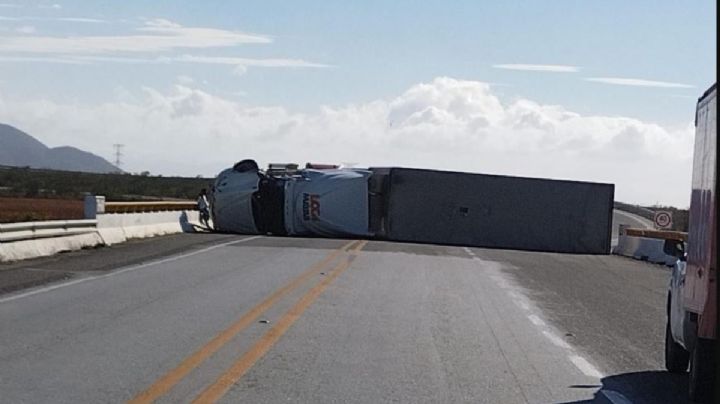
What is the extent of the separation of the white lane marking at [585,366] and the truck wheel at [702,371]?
1.54 metres

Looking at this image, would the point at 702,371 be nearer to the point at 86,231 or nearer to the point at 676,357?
the point at 676,357

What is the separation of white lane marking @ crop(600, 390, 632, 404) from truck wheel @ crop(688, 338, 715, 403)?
576mm

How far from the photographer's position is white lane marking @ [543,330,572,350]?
45.9 ft

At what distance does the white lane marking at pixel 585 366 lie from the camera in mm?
11891

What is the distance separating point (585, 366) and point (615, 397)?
171 centimetres

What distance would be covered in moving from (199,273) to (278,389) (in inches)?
482

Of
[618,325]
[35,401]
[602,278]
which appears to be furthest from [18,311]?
[602,278]

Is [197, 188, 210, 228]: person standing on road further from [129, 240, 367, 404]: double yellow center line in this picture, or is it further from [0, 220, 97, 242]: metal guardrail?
[129, 240, 367, 404]: double yellow center line

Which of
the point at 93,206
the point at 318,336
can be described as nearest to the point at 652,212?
the point at 93,206

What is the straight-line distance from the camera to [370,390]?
33.6ft

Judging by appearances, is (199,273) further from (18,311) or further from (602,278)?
(602,278)

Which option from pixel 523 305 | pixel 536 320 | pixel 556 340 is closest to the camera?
pixel 556 340

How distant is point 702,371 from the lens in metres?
10.1

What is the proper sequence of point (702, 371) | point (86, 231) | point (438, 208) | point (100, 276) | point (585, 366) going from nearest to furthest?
point (702, 371), point (585, 366), point (100, 276), point (86, 231), point (438, 208)
